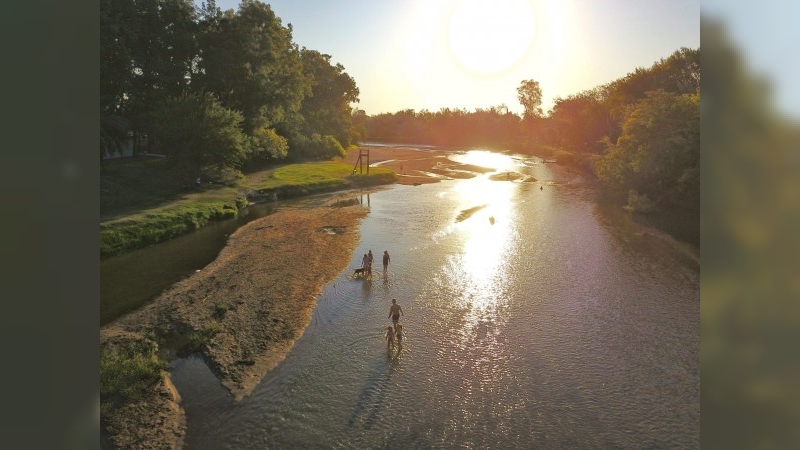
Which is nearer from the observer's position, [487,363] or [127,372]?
[127,372]

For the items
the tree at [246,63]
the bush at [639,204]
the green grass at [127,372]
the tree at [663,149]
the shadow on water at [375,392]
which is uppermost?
the tree at [246,63]

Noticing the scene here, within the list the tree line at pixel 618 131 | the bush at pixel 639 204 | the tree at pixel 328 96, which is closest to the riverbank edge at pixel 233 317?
the tree line at pixel 618 131

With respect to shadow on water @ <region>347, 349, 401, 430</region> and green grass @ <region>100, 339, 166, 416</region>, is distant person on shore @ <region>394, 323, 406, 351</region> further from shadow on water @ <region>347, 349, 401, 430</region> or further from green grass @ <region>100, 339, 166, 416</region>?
green grass @ <region>100, 339, 166, 416</region>

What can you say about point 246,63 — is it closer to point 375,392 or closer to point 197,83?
point 197,83

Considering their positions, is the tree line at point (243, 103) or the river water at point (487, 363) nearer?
the river water at point (487, 363)

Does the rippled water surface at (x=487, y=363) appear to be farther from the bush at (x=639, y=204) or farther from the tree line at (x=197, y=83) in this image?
the tree line at (x=197, y=83)

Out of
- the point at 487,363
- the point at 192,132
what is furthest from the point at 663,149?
the point at 192,132
